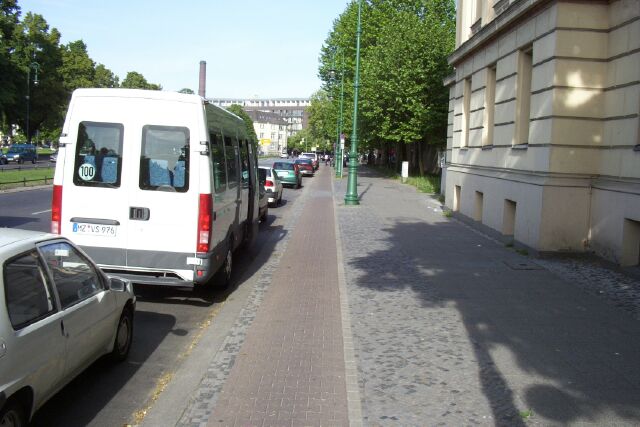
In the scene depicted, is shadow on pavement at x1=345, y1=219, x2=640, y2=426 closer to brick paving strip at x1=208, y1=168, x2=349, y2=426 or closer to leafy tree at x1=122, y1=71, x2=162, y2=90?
brick paving strip at x1=208, y1=168, x2=349, y2=426

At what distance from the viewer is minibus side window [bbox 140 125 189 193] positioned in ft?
24.6

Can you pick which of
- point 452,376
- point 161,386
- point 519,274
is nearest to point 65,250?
point 161,386

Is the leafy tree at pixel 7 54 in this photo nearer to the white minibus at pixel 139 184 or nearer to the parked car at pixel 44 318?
the white minibus at pixel 139 184

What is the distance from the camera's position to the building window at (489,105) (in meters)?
15.6

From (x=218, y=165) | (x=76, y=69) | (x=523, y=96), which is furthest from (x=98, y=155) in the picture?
(x=76, y=69)

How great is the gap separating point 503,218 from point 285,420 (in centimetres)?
1033

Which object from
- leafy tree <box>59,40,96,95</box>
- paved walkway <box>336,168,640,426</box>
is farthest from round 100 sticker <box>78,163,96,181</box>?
leafy tree <box>59,40,96,95</box>

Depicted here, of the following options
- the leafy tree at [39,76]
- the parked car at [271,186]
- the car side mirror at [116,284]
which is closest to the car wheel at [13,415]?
the car side mirror at [116,284]

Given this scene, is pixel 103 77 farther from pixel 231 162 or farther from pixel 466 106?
pixel 231 162

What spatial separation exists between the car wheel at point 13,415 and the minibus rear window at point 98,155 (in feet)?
13.7

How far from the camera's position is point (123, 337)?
18.7 ft

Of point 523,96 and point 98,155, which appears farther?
point 523,96

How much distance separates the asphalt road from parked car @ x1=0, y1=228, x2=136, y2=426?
0.32 meters

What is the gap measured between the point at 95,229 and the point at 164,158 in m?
1.21
